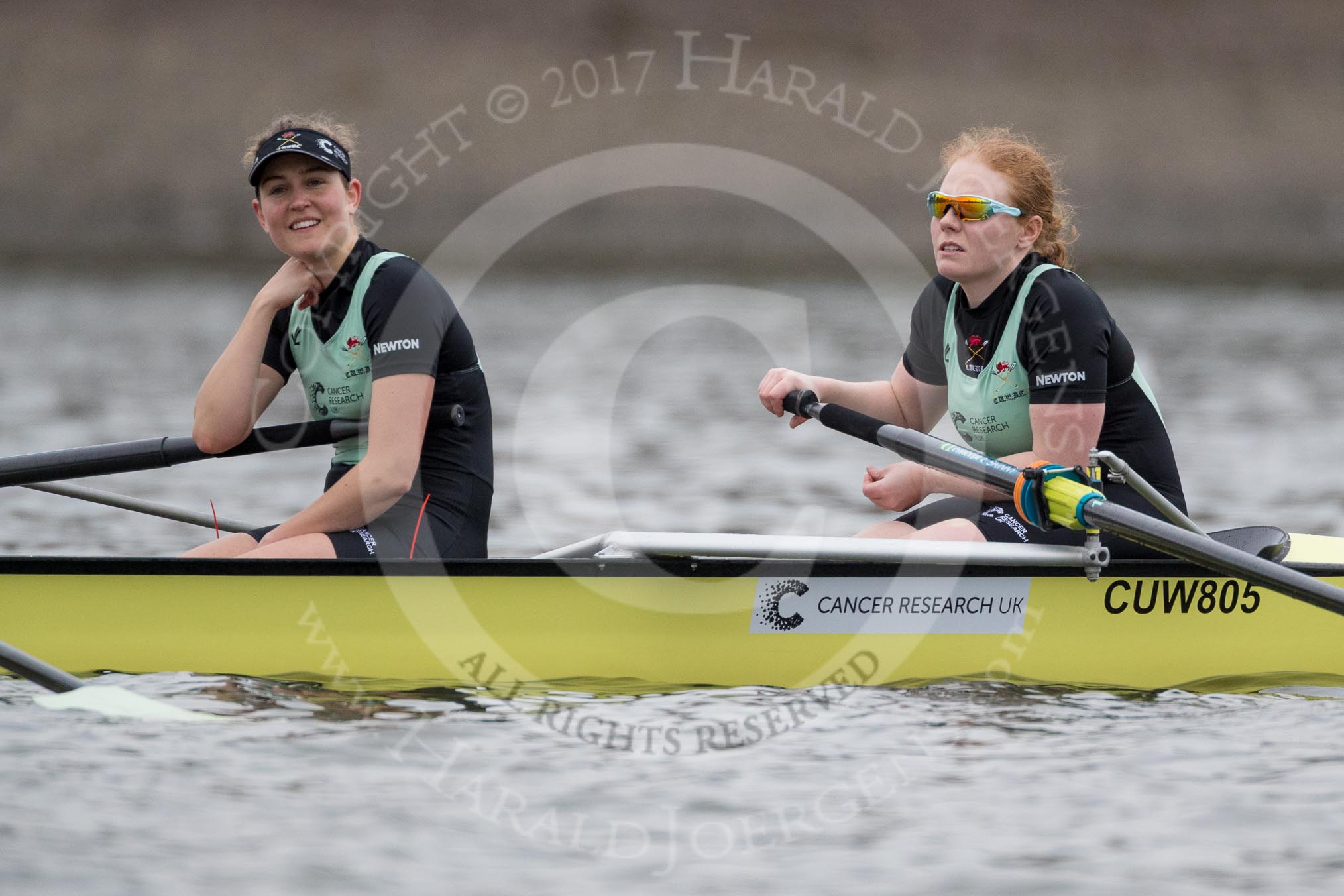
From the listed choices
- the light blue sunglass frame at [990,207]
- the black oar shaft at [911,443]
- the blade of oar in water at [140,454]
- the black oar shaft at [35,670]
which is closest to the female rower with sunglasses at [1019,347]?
the light blue sunglass frame at [990,207]

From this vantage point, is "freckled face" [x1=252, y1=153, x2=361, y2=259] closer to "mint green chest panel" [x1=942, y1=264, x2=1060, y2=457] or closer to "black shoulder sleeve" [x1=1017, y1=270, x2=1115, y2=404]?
"mint green chest panel" [x1=942, y1=264, x2=1060, y2=457]

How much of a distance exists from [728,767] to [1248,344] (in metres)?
16.3

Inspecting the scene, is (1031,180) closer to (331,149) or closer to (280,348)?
(331,149)

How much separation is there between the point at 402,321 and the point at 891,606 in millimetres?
1827

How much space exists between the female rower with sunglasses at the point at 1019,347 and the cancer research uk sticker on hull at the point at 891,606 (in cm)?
18

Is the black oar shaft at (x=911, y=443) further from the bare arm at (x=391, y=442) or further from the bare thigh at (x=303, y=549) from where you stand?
the bare thigh at (x=303, y=549)

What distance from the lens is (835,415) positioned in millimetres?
5430

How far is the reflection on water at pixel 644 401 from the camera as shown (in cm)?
995

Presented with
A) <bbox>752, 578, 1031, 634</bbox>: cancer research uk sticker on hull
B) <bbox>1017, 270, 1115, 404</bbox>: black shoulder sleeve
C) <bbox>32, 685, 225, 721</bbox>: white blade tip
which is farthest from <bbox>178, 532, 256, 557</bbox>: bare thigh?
<bbox>1017, 270, 1115, 404</bbox>: black shoulder sleeve

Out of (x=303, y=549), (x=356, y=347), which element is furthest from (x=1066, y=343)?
(x=303, y=549)

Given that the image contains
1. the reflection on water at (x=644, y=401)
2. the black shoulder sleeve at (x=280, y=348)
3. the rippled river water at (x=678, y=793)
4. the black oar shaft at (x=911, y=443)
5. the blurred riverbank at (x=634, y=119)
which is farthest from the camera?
the blurred riverbank at (x=634, y=119)

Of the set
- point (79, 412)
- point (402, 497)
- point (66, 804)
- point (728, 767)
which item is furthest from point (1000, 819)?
point (79, 412)

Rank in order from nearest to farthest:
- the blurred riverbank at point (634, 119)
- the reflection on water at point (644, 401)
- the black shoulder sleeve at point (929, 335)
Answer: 1. the black shoulder sleeve at point (929, 335)
2. the reflection on water at point (644, 401)
3. the blurred riverbank at point (634, 119)

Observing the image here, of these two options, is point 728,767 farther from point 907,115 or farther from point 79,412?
point 907,115
